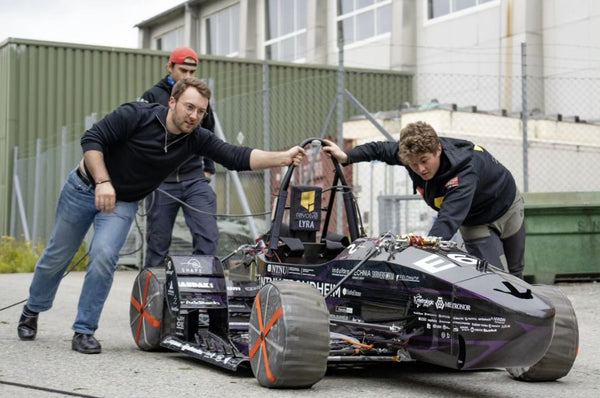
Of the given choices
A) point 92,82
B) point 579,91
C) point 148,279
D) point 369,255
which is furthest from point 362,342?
point 92,82

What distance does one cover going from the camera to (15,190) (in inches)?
880

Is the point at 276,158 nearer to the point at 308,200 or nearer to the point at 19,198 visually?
the point at 308,200

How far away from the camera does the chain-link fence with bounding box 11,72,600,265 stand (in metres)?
13.5

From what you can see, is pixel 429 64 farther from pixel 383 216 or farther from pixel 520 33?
pixel 383 216

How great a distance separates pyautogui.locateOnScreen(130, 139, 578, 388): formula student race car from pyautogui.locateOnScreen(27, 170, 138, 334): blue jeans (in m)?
0.41

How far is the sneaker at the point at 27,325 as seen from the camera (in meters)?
7.34

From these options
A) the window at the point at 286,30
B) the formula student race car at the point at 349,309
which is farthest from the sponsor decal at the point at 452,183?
the window at the point at 286,30

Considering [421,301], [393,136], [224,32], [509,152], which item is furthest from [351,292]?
[224,32]

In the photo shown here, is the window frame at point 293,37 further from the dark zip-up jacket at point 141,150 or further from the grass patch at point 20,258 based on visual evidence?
the dark zip-up jacket at point 141,150

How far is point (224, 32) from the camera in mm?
36469

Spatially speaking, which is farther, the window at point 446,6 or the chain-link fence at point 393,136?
the window at point 446,6

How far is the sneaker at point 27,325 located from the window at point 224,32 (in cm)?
2853

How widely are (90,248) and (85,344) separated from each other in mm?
636

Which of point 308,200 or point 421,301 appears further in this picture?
point 308,200
